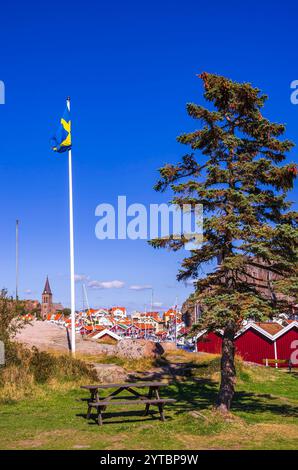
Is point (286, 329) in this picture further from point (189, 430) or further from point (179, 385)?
point (189, 430)

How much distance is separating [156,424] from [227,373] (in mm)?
2553

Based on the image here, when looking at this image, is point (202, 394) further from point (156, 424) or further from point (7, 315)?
point (7, 315)

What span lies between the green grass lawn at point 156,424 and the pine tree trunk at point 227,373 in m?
0.42

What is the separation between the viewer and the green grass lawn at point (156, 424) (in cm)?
1080

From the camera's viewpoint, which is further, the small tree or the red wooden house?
the red wooden house

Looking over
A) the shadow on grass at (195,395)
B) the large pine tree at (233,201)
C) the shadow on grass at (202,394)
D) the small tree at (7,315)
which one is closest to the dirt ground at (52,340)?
the shadow on grass at (195,395)

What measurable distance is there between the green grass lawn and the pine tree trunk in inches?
16.3

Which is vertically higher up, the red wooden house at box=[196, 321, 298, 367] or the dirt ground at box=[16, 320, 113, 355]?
the dirt ground at box=[16, 320, 113, 355]

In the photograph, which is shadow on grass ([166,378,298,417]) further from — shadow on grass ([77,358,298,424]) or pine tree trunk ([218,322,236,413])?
pine tree trunk ([218,322,236,413])

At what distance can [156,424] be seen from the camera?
13.0 metres

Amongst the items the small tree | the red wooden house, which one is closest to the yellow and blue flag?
the small tree

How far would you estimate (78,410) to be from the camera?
51.8ft

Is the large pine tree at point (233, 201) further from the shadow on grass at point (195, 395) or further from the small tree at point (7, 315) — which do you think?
the small tree at point (7, 315)

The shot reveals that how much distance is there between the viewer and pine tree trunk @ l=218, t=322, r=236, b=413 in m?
13.8
